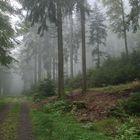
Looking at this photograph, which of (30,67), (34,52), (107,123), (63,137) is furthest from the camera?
(30,67)

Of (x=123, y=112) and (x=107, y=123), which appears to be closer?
(x=107, y=123)

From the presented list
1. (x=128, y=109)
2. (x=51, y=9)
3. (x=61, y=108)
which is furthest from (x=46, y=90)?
(x=128, y=109)

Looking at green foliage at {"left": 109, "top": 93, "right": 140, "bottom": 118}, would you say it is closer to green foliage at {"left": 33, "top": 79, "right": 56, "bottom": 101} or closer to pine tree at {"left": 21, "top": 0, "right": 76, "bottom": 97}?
pine tree at {"left": 21, "top": 0, "right": 76, "bottom": 97}

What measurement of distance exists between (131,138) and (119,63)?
898 inches

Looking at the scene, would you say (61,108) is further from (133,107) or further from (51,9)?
(51,9)

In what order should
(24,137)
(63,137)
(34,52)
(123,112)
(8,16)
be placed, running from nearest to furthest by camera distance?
(63,137)
(24,137)
(123,112)
(8,16)
(34,52)

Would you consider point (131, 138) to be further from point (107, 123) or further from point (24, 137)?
point (24, 137)

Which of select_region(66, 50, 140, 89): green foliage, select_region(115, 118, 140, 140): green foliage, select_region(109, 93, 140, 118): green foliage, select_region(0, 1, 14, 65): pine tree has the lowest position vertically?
select_region(115, 118, 140, 140): green foliage

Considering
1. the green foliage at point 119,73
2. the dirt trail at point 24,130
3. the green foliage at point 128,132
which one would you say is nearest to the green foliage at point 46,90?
the green foliage at point 119,73

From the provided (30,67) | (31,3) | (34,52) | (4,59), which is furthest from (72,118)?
(30,67)

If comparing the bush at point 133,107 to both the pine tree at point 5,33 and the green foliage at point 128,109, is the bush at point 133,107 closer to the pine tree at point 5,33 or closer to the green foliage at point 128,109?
the green foliage at point 128,109

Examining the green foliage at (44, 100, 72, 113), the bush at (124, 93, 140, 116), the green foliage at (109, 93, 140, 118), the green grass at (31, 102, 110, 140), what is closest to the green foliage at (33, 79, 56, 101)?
the green foliage at (44, 100, 72, 113)

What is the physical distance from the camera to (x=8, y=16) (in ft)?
83.4

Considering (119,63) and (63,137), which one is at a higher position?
(119,63)
